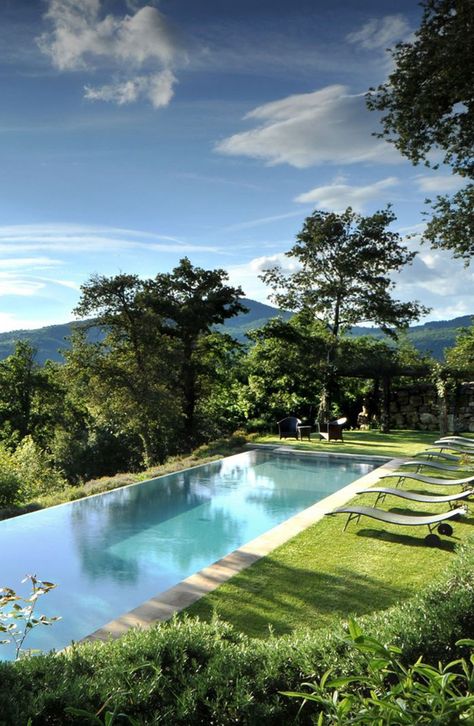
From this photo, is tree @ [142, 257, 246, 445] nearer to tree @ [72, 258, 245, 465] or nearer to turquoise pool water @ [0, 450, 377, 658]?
tree @ [72, 258, 245, 465]

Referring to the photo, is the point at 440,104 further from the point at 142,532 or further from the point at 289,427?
the point at 142,532

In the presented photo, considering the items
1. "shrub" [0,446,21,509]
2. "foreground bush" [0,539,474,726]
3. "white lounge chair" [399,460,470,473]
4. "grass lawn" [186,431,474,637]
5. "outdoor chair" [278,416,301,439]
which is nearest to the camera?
"foreground bush" [0,539,474,726]

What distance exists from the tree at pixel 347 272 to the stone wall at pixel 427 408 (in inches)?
105

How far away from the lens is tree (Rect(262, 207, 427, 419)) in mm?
19516

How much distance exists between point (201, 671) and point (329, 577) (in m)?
3.77

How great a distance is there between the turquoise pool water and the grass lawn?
4.50 feet

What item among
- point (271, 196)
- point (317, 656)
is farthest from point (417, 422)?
point (317, 656)

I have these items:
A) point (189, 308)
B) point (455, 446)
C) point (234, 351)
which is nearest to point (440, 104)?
point (455, 446)

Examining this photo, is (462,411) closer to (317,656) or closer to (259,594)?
(259,594)

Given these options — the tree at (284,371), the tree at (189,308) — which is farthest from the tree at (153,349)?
the tree at (284,371)

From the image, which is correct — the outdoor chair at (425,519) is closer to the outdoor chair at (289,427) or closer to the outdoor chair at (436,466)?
the outdoor chair at (436,466)

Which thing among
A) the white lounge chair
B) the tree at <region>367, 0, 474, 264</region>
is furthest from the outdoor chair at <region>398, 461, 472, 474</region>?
the tree at <region>367, 0, 474, 264</region>

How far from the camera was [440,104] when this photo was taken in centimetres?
1298

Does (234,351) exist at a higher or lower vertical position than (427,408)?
higher
